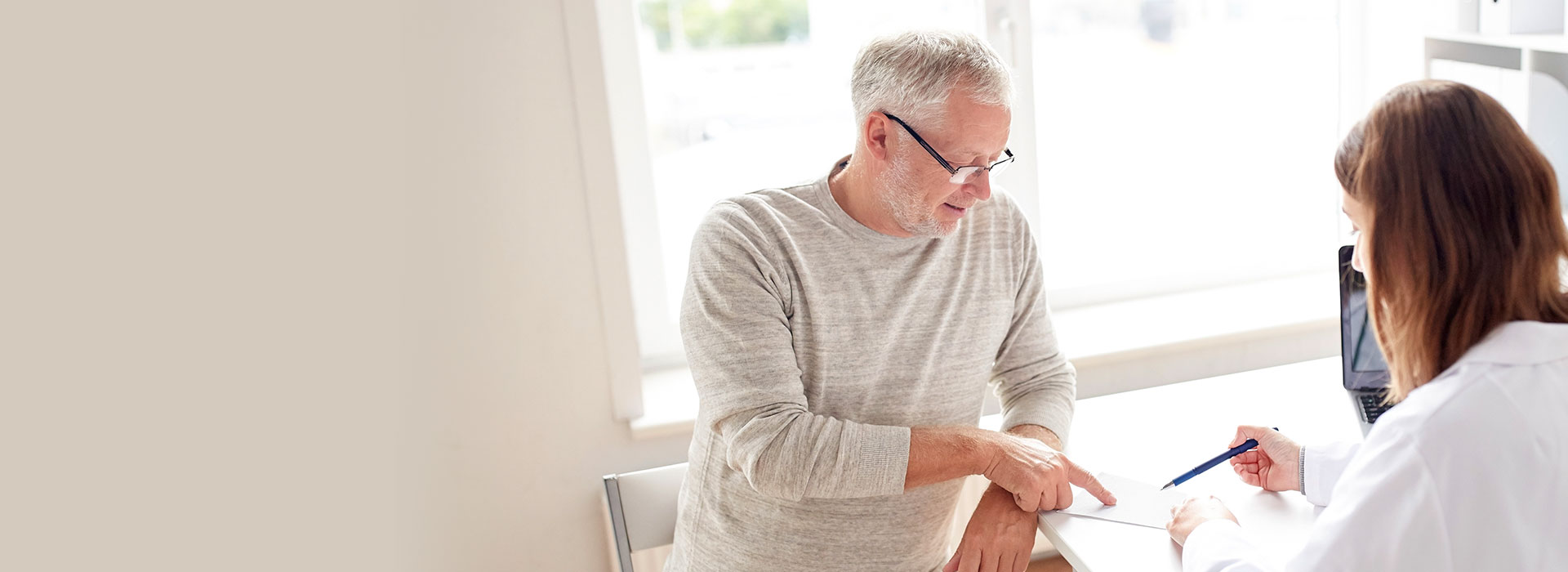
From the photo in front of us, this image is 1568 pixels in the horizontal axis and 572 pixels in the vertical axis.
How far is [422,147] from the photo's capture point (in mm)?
188

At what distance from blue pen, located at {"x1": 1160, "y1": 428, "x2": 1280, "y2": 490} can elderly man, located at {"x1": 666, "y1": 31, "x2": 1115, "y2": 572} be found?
8cm

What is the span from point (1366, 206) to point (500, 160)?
1.28 meters

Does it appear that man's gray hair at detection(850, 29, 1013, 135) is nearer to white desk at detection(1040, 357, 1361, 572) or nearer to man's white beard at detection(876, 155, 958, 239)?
man's white beard at detection(876, 155, 958, 239)

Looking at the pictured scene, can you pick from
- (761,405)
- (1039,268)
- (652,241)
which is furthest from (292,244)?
(652,241)

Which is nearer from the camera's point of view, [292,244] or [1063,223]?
[292,244]

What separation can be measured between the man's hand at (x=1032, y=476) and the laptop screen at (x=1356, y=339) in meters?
0.51

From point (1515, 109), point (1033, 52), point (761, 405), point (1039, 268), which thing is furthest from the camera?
point (1033, 52)

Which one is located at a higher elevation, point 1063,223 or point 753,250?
point 753,250

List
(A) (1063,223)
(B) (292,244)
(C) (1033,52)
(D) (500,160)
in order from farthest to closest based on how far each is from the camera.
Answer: (A) (1063,223)
(C) (1033,52)
(D) (500,160)
(B) (292,244)

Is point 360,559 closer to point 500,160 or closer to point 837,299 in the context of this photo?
point 837,299

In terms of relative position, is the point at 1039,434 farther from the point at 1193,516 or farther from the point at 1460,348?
the point at 1460,348

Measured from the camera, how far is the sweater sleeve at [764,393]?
3.81ft

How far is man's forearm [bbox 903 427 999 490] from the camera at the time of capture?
1.17m

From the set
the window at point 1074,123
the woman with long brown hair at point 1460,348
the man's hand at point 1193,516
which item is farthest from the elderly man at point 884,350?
the window at point 1074,123
